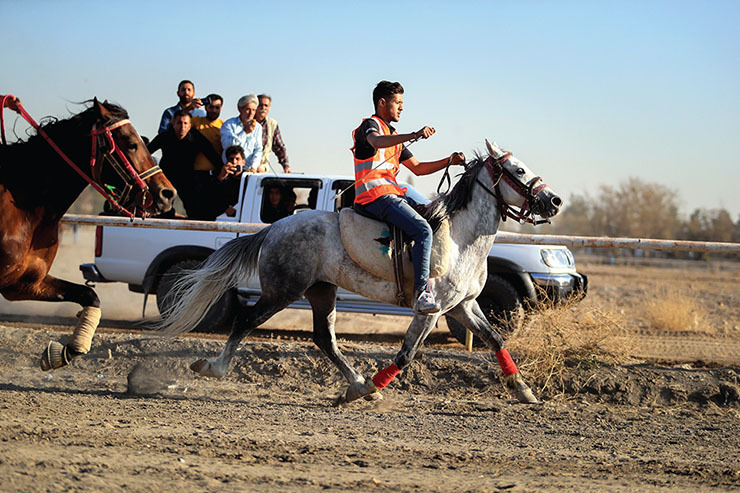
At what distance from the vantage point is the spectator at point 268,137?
33.9 feet

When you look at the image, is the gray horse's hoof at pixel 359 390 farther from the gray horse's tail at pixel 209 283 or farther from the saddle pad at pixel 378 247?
the gray horse's tail at pixel 209 283

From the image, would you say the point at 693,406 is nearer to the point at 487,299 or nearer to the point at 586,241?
the point at 586,241

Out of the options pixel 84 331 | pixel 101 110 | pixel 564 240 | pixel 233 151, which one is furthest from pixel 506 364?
pixel 233 151

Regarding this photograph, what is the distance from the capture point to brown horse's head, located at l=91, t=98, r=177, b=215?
5.55 meters

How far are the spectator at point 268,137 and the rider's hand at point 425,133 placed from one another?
16.1 ft

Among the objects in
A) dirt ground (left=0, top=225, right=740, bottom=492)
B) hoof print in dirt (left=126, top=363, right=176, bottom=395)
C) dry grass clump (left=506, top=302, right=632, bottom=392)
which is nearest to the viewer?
dirt ground (left=0, top=225, right=740, bottom=492)

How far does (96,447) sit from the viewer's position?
4.38 metres

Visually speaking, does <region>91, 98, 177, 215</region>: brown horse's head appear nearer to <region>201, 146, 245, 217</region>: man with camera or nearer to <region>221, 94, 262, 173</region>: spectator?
<region>201, 146, 245, 217</region>: man with camera

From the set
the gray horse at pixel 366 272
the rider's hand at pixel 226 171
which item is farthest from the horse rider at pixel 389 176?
the rider's hand at pixel 226 171

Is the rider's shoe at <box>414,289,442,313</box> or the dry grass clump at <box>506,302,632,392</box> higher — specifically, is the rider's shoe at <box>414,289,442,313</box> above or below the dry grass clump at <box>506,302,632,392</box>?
above

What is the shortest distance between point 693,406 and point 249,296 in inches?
223

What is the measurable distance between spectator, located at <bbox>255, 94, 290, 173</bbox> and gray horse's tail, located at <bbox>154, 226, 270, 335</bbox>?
12.5 ft

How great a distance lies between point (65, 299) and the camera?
234 inches

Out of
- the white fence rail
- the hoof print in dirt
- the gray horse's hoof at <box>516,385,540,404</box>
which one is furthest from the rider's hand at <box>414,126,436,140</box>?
the hoof print in dirt
